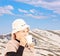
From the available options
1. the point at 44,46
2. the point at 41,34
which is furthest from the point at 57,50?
the point at 41,34

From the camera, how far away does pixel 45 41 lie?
14.1m

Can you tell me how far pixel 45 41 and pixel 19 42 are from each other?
9.83 meters

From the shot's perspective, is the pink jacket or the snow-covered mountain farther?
the snow-covered mountain

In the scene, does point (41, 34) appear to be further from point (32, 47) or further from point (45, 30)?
point (32, 47)

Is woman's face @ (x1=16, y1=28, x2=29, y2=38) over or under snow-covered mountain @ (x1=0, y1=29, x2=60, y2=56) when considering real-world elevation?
over

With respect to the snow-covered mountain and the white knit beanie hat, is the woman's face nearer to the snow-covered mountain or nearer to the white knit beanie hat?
the white knit beanie hat

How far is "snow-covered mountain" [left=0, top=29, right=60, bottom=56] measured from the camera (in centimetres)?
1323

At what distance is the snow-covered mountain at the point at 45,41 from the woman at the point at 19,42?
322 inches

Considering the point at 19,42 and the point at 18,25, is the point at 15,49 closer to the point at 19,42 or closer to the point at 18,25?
the point at 19,42

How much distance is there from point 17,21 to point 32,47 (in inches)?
16.5

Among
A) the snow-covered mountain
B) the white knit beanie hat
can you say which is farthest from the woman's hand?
the snow-covered mountain

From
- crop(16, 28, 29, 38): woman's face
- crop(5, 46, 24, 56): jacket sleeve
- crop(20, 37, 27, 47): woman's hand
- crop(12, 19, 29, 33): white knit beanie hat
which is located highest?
crop(12, 19, 29, 33): white knit beanie hat

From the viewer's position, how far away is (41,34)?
580 inches

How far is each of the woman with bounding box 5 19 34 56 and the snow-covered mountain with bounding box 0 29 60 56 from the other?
322 inches
